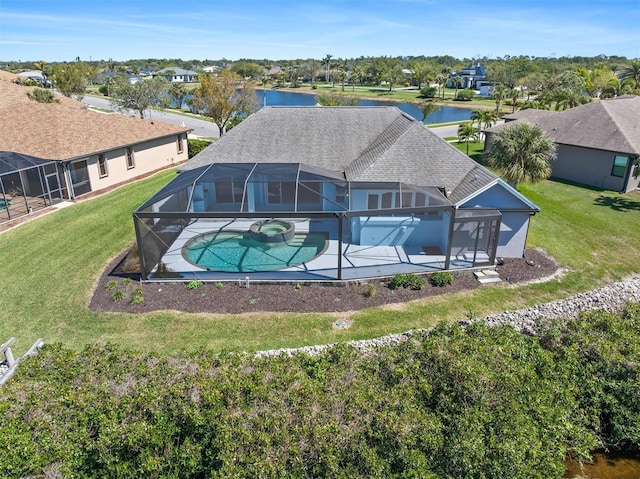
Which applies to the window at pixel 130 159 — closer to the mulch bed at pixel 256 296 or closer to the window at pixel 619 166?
the mulch bed at pixel 256 296

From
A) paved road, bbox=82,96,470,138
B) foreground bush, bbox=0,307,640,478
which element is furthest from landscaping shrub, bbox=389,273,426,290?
paved road, bbox=82,96,470,138

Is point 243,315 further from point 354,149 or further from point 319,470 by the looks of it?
point 354,149

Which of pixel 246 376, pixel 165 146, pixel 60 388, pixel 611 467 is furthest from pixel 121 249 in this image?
pixel 611 467

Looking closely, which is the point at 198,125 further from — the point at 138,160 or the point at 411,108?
the point at 411,108

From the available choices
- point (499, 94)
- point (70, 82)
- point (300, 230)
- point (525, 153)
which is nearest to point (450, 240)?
point (525, 153)

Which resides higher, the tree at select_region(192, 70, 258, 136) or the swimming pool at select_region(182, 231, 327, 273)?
the tree at select_region(192, 70, 258, 136)

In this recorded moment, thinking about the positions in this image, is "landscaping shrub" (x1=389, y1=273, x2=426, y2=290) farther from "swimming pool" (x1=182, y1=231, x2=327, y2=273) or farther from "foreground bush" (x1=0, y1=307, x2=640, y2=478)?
"foreground bush" (x1=0, y1=307, x2=640, y2=478)
